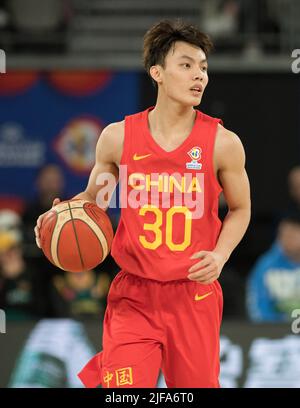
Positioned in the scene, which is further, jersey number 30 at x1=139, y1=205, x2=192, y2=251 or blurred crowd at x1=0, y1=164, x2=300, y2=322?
blurred crowd at x1=0, y1=164, x2=300, y2=322

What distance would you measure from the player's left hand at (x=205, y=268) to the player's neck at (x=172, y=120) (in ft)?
2.64

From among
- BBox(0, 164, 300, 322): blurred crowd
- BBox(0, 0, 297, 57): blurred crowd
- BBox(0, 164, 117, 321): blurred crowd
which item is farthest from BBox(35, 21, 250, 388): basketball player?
BBox(0, 0, 297, 57): blurred crowd

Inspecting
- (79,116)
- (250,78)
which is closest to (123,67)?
(79,116)

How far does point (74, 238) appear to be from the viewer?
511 cm

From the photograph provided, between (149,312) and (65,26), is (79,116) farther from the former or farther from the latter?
(149,312)

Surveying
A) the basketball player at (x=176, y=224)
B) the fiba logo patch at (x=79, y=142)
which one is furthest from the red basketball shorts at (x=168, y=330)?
the fiba logo patch at (x=79, y=142)

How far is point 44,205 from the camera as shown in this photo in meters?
11.0

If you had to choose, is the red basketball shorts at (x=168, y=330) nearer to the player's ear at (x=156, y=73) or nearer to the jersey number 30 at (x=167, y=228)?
the jersey number 30 at (x=167, y=228)

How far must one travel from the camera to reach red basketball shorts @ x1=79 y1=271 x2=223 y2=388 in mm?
5121

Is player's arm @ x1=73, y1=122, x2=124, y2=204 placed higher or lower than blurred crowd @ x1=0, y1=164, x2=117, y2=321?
higher

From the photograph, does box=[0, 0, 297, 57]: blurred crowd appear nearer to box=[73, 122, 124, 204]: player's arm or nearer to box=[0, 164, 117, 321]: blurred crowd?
box=[0, 164, 117, 321]: blurred crowd

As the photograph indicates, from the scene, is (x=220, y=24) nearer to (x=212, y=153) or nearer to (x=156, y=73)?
(x=156, y=73)

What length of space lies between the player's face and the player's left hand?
89 centimetres

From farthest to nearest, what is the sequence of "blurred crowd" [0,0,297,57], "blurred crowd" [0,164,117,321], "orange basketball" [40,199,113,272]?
"blurred crowd" [0,0,297,57] < "blurred crowd" [0,164,117,321] < "orange basketball" [40,199,113,272]
